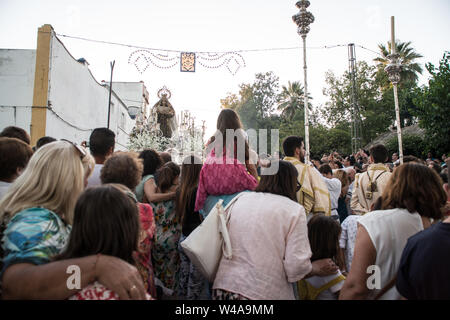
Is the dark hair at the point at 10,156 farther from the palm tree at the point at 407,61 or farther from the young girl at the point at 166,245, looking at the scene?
the palm tree at the point at 407,61

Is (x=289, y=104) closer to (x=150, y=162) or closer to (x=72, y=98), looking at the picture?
(x=72, y=98)

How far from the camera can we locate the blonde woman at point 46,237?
1352 millimetres

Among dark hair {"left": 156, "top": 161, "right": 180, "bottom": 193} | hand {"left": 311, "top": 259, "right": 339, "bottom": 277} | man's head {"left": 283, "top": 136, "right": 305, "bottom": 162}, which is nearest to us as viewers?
hand {"left": 311, "top": 259, "right": 339, "bottom": 277}

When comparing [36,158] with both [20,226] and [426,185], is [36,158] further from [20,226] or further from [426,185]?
[426,185]

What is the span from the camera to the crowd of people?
1427mm

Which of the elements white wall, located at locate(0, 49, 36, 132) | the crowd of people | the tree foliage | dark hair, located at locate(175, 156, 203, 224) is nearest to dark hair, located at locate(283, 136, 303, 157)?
the crowd of people

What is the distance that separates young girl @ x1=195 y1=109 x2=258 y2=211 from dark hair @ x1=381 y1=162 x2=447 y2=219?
122 cm

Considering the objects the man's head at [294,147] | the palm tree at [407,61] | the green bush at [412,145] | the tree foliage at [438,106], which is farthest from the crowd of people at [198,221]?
the palm tree at [407,61]

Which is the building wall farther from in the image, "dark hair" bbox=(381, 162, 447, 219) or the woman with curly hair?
"dark hair" bbox=(381, 162, 447, 219)

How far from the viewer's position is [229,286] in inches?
83.0

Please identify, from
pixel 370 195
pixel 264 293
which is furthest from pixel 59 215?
pixel 370 195
